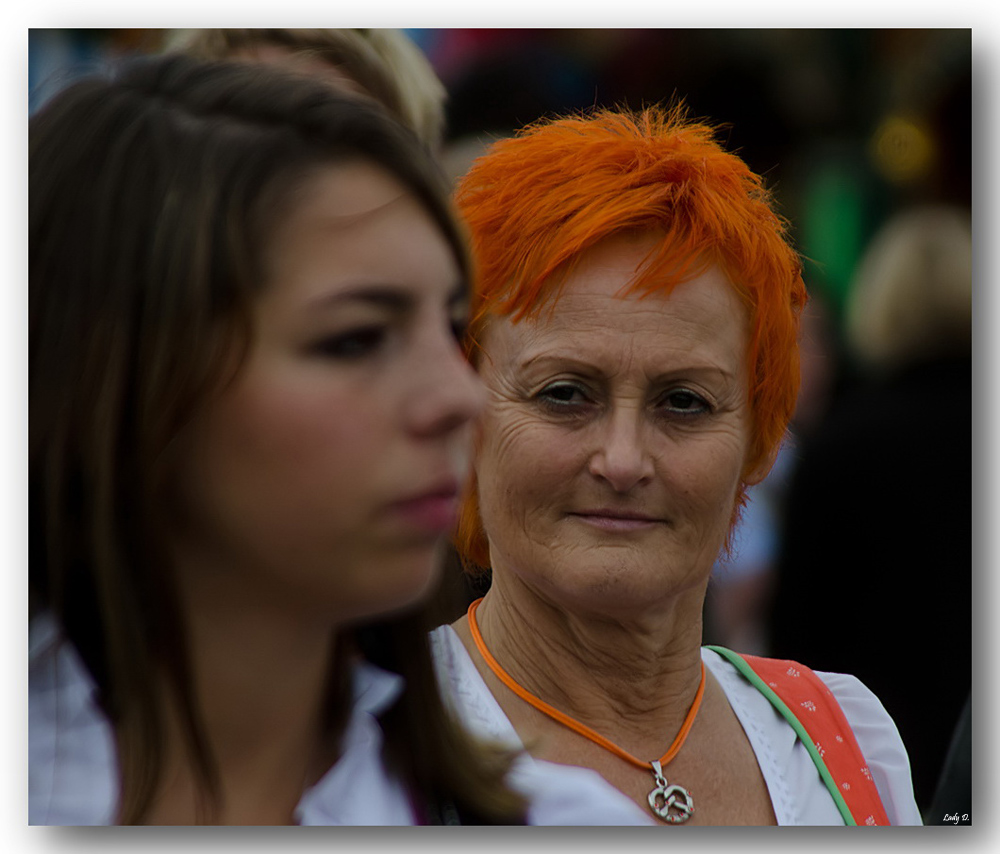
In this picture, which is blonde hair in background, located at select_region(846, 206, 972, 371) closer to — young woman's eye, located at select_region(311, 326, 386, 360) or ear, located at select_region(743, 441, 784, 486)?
ear, located at select_region(743, 441, 784, 486)

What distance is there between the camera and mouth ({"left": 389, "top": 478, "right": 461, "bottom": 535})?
176cm

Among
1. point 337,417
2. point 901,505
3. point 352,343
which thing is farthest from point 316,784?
point 901,505

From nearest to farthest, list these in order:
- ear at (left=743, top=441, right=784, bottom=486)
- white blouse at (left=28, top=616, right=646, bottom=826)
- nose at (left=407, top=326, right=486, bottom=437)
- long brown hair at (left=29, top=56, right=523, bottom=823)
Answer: long brown hair at (left=29, top=56, right=523, bottom=823), nose at (left=407, top=326, right=486, bottom=437), white blouse at (left=28, top=616, right=646, bottom=826), ear at (left=743, top=441, right=784, bottom=486)

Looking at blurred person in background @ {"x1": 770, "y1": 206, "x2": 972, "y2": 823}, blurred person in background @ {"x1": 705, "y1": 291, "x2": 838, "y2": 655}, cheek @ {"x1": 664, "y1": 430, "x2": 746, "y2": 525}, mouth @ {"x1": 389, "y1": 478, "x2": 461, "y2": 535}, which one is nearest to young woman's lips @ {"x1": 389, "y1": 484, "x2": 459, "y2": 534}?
mouth @ {"x1": 389, "y1": 478, "x2": 461, "y2": 535}

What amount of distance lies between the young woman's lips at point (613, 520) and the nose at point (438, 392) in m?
0.29

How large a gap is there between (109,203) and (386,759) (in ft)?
2.88

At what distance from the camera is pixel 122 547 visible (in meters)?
1.70

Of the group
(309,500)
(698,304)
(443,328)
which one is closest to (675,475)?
(698,304)

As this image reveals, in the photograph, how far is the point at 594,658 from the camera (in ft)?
6.55

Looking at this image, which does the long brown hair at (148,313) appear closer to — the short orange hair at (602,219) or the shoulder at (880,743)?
the short orange hair at (602,219)

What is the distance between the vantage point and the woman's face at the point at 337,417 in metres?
1.68

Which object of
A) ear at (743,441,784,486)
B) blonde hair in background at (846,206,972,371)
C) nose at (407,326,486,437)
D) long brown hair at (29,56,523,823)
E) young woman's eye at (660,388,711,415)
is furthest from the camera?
blonde hair in background at (846,206,972,371)

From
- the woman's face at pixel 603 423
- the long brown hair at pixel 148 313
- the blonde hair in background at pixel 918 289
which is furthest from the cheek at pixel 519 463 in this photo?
the blonde hair in background at pixel 918 289

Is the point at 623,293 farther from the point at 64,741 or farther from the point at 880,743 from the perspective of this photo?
the point at 64,741
